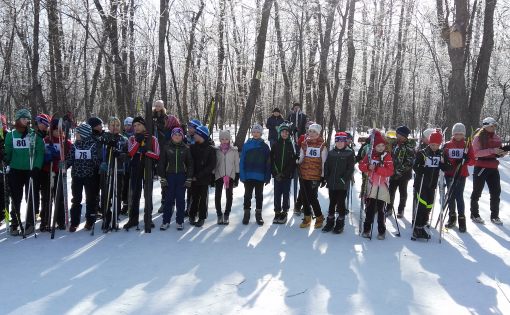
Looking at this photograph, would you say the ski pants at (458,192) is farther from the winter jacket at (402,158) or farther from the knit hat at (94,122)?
the knit hat at (94,122)

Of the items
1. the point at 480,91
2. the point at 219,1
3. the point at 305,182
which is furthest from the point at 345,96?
the point at 305,182

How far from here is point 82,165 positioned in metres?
6.41

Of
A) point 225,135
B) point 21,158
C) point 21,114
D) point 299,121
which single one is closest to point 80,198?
point 21,158

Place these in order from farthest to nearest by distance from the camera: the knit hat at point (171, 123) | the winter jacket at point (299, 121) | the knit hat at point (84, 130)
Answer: the winter jacket at point (299, 121) < the knit hat at point (171, 123) < the knit hat at point (84, 130)

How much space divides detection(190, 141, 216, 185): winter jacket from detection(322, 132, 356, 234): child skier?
192cm

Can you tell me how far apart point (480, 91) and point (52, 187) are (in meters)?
13.7

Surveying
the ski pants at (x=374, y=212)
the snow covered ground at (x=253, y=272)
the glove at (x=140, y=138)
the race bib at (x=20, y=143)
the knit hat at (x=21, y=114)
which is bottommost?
the snow covered ground at (x=253, y=272)

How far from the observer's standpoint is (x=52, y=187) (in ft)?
21.2

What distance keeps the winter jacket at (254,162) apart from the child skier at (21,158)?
3.27 meters

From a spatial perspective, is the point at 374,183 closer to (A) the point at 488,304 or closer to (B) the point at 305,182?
(B) the point at 305,182

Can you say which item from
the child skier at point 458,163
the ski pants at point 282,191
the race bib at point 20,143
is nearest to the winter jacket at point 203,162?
the ski pants at point 282,191

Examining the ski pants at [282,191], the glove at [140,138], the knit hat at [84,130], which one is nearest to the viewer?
the knit hat at [84,130]

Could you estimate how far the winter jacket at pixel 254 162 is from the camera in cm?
704

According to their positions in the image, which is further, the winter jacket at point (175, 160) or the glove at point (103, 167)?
the winter jacket at point (175, 160)
